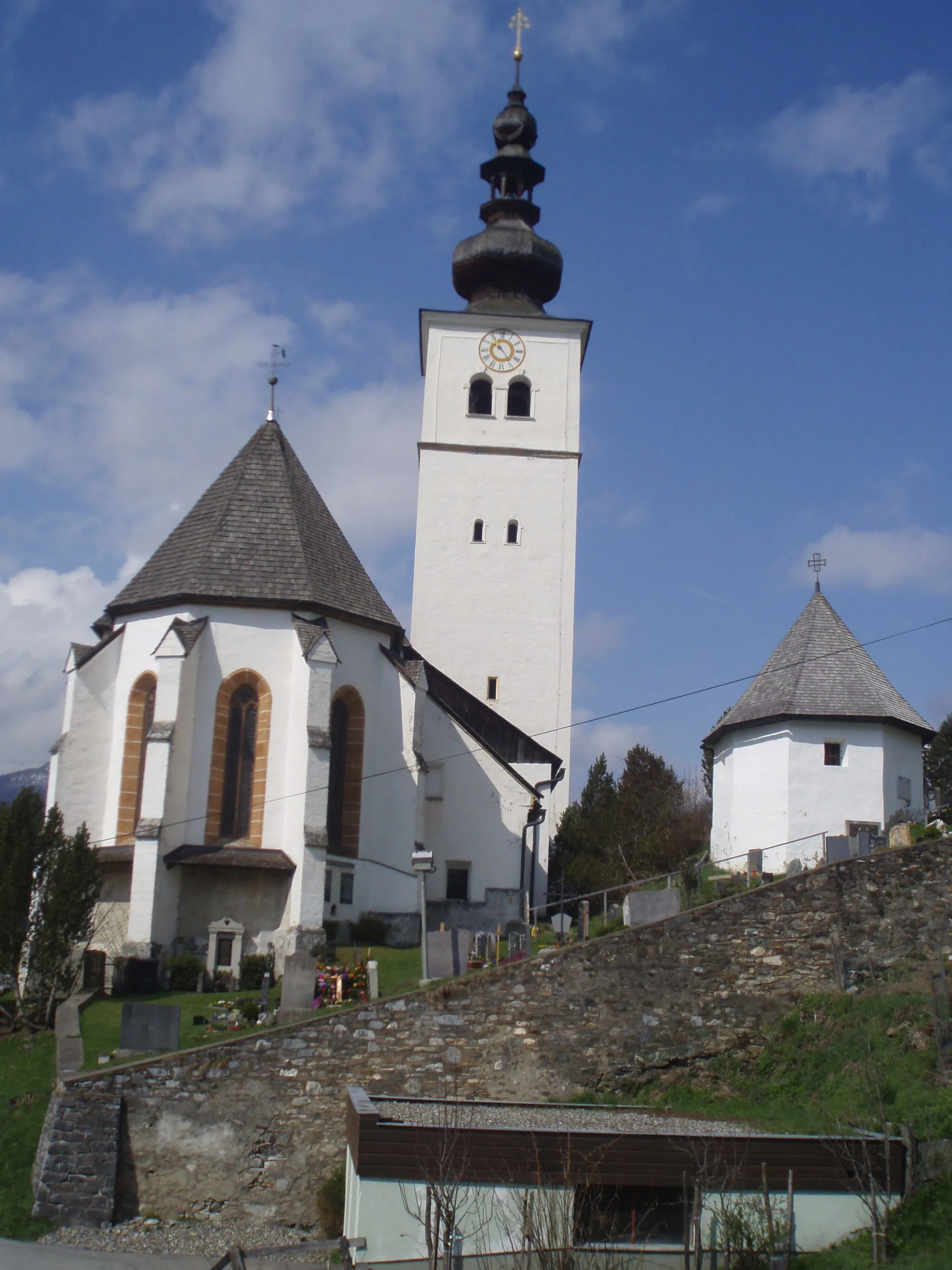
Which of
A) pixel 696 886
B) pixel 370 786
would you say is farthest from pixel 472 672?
pixel 696 886

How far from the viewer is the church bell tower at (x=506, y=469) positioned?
40.9 meters

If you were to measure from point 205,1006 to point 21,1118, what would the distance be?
4.75 metres

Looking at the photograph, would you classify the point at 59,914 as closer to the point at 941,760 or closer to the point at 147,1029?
the point at 147,1029

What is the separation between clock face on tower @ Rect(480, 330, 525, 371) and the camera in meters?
43.8

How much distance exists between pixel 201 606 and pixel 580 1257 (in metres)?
18.6

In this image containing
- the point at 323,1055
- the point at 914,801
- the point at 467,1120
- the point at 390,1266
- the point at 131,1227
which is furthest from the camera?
the point at 914,801

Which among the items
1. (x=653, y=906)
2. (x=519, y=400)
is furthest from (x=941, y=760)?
(x=653, y=906)

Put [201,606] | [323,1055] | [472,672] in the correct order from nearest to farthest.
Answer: [323,1055] → [201,606] → [472,672]

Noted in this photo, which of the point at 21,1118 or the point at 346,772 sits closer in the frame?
the point at 21,1118

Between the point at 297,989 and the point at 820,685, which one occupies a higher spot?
the point at 820,685

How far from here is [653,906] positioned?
65.1 ft

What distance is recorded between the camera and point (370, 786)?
2959cm

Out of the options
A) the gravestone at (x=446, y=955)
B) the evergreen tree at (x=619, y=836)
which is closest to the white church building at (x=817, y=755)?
the evergreen tree at (x=619, y=836)

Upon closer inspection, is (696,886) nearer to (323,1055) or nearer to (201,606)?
(323,1055)
